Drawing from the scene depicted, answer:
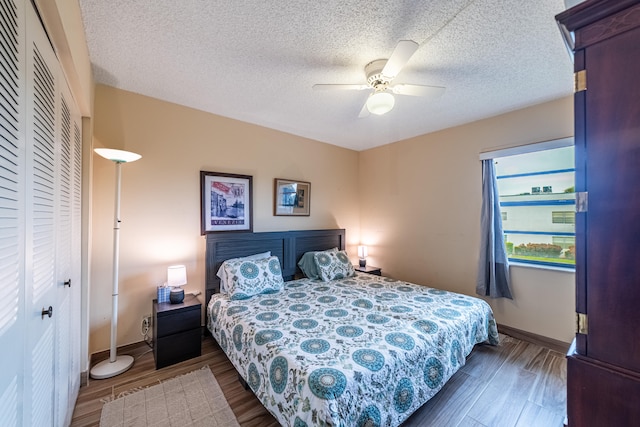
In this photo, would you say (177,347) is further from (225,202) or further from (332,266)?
(332,266)

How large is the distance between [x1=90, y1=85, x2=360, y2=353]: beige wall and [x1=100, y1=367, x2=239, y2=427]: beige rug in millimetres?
831

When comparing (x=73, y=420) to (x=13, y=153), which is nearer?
(x=13, y=153)

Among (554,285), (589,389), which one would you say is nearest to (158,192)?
(589,389)

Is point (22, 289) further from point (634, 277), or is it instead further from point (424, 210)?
point (424, 210)

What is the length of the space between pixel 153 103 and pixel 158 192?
939 mm

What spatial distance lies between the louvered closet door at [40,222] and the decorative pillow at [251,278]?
141 cm

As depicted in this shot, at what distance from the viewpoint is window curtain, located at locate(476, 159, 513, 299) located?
2943 mm

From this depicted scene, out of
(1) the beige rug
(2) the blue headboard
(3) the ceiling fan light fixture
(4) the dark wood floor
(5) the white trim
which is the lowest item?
(4) the dark wood floor

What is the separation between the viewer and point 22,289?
2.92 feet

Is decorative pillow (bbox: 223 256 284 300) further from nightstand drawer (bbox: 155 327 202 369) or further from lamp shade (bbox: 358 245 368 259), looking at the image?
lamp shade (bbox: 358 245 368 259)

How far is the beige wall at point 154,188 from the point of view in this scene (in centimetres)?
238

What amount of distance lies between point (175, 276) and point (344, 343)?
178 cm

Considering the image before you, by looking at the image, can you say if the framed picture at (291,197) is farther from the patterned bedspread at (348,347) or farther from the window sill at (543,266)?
the window sill at (543,266)

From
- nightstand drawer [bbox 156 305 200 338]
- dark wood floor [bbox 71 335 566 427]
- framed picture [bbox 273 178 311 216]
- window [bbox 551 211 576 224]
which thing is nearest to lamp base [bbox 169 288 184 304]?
nightstand drawer [bbox 156 305 200 338]
